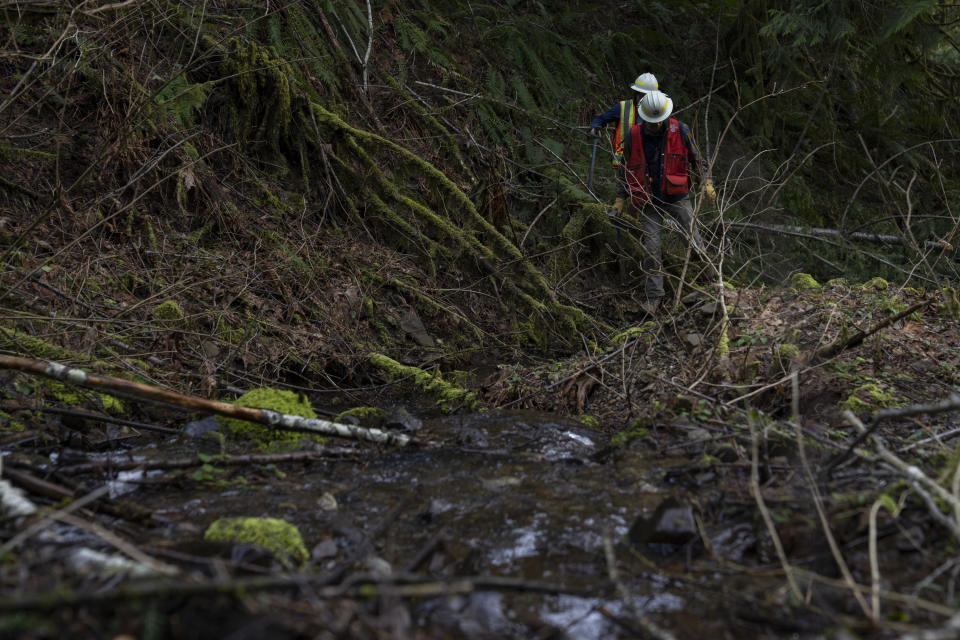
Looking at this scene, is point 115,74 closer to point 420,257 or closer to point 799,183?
point 420,257

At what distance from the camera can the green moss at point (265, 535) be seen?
2.45 meters

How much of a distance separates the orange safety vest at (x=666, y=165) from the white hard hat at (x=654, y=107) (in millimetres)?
133

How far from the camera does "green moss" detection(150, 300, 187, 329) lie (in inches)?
190

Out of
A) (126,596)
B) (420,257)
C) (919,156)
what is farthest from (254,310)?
(919,156)

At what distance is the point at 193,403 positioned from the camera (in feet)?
10.8

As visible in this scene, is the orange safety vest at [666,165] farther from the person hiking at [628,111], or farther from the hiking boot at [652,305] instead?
the hiking boot at [652,305]

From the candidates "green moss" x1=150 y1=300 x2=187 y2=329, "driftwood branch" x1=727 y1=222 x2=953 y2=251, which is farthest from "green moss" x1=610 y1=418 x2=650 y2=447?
"driftwood branch" x1=727 y1=222 x2=953 y2=251

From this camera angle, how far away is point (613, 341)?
5.95 metres

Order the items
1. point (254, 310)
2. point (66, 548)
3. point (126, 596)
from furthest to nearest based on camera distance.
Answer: point (254, 310), point (66, 548), point (126, 596)

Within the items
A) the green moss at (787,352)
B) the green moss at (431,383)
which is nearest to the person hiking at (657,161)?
the green moss at (787,352)

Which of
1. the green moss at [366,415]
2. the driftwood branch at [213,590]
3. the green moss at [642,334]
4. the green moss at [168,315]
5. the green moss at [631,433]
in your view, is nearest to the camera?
the driftwood branch at [213,590]

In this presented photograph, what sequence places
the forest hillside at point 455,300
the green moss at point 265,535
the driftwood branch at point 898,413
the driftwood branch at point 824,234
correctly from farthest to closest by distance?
the driftwood branch at point 824,234 → the green moss at point 265,535 → the forest hillside at point 455,300 → the driftwood branch at point 898,413

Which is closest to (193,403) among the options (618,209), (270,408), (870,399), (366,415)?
(270,408)

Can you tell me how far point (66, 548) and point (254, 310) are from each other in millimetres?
3691
